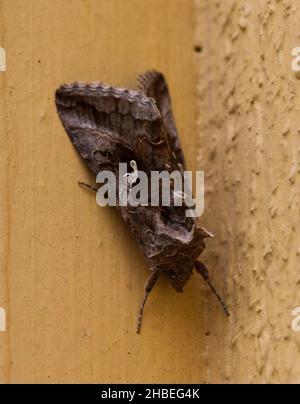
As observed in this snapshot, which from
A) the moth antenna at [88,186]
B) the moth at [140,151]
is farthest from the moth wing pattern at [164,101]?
the moth antenna at [88,186]

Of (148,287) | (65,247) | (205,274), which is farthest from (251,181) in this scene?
(65,247)

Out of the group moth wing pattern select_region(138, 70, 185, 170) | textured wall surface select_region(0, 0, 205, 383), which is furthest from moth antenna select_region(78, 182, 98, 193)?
moth wing pattern select_region(138, 70, 185, 170)

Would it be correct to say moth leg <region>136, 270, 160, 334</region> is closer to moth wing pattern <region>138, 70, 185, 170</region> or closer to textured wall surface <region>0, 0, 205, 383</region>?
textured wall surface <region>0, 0, 205, 383</region>

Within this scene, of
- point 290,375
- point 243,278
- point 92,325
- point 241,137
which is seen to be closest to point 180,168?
point 241,137

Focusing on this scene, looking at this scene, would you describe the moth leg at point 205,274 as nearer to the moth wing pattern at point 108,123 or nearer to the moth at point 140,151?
the moth at point 140,151

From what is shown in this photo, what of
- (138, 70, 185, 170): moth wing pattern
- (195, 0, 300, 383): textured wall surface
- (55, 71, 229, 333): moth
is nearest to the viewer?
(195, 0, 300, 383): textured wall surface

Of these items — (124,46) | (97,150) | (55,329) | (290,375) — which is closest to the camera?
(290,375)
